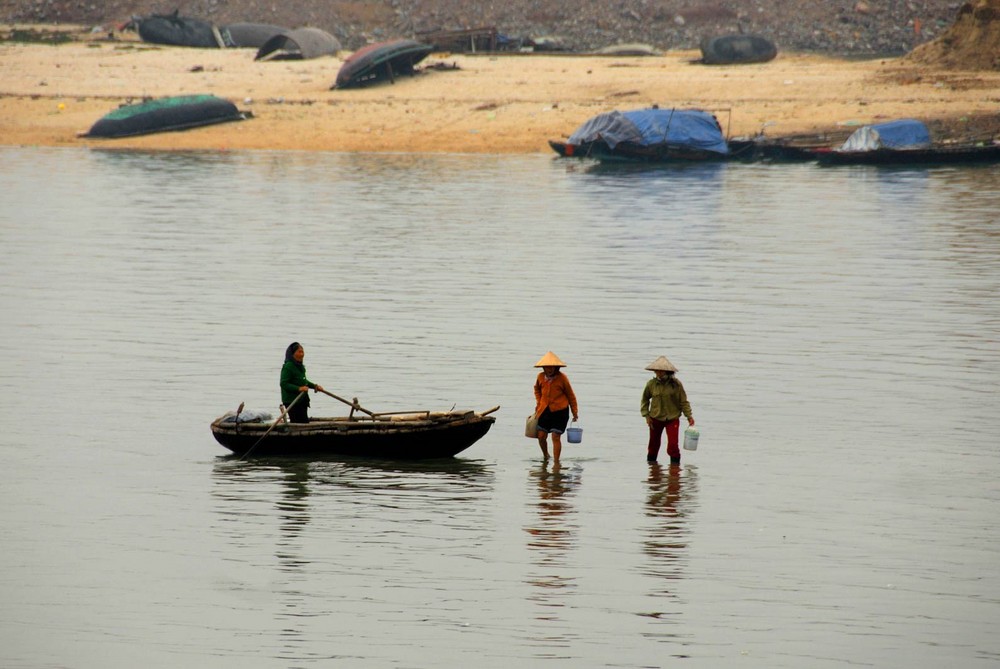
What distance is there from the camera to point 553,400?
1589 cm

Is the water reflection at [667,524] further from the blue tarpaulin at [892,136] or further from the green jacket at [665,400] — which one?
the blue tarpaulin at [892,136]

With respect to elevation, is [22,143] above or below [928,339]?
above

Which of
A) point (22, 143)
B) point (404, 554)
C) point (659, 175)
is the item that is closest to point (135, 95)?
point (22, 143)

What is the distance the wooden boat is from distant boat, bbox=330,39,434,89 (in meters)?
38.6

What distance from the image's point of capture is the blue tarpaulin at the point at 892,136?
146ft

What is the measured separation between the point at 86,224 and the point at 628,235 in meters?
15.2

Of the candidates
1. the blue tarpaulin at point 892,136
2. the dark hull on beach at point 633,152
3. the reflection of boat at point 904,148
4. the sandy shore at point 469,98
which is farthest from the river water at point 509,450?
the sandy shore at point 469,98

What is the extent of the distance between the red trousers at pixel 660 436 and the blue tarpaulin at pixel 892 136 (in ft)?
102

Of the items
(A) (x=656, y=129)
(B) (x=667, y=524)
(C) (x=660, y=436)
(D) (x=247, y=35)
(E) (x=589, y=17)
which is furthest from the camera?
(E) (x=589, y=17)

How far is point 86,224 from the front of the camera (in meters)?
37.5

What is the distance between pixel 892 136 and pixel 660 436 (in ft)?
103

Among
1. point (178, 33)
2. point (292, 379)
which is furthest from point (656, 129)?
point (292, 379)

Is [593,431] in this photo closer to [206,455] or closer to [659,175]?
[206,455]

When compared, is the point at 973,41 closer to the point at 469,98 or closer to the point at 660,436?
the point at 469,98
